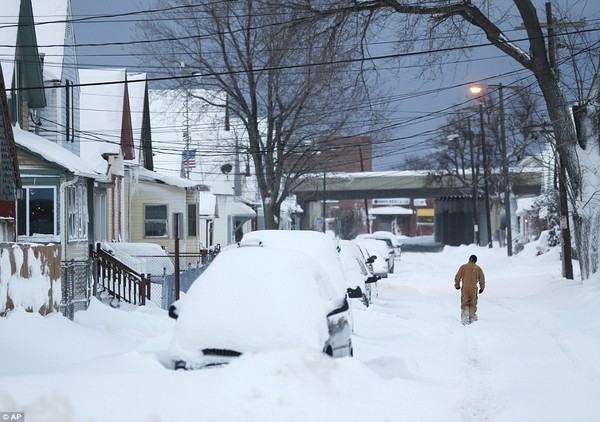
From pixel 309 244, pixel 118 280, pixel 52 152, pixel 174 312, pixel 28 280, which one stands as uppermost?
pixel 52 152

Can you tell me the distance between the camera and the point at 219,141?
52500mm

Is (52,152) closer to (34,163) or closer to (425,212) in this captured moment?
(34,163)

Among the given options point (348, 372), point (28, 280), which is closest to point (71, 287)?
point (28, 280)

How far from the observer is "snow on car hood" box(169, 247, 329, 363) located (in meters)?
9.33

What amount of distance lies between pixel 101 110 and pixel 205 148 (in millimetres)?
15534

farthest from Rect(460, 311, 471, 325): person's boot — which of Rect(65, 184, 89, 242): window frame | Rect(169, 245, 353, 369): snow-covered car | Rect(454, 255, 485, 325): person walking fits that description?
Rect(65, 184, 89, 242): window frame

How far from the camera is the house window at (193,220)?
144 ft

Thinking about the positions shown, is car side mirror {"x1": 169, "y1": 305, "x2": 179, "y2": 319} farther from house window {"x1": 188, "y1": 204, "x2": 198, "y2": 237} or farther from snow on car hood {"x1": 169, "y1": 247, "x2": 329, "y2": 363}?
house window {"x1": 188, "y1": 204, "x2": 198, "y2": 237}

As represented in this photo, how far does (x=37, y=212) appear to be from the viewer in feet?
87.4

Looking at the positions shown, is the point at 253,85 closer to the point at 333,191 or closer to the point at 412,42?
the point at 412,42

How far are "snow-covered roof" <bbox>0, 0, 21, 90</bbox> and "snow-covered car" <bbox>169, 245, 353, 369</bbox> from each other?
1597cm

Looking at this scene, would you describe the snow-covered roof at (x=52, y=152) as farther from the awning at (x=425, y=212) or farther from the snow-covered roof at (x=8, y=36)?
the awning at (x=425, y=212)

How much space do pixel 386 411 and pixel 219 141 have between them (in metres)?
44.5

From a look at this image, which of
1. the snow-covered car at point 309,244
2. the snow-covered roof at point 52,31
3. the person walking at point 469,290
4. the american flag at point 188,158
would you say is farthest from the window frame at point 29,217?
the american flag at point 188,158
